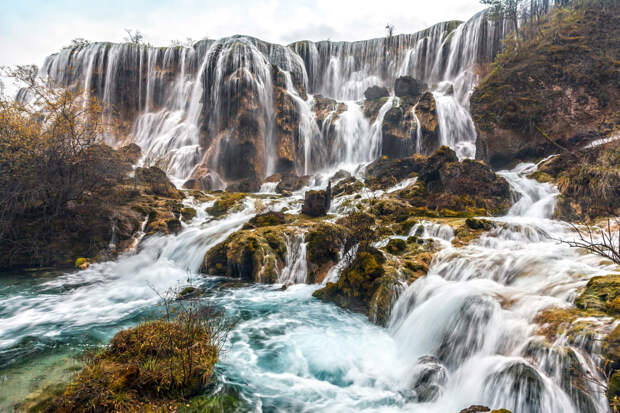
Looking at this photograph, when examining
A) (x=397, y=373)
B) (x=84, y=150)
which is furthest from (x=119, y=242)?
(x=397, y=373)

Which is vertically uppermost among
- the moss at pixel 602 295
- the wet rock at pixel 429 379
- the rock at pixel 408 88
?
the rock at pixel 408 88

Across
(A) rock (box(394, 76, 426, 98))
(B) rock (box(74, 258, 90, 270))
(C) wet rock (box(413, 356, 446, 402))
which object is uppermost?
(A) rock (box(394, 76, 426, 98))

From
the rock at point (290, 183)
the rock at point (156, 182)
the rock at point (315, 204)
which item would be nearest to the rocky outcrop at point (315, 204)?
the rock at point (315, 204)

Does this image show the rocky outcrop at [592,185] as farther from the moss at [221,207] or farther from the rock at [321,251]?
the moss at [221,207]

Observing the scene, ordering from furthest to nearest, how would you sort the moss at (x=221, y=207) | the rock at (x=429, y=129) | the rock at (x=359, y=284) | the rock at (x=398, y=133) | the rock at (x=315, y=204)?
the rock at (x=398, y=133) < the rock at (x=429, y=129) < the moss at (x=221, y=207) < the rock at (x=315, y=204) < the rock at (x=359, y=284)

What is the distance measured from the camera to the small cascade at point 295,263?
10.9 meters

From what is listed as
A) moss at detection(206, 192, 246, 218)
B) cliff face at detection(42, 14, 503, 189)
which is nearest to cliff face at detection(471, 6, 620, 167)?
cliff face at detection(42, 14, 503, 189)

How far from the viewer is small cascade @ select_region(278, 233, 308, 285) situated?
1095cm

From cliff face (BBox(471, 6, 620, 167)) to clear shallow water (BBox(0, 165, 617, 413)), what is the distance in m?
9.84

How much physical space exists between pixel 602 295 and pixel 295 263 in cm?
848

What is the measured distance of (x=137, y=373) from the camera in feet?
13.0

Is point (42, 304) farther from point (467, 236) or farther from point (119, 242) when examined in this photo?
point (467, 236)

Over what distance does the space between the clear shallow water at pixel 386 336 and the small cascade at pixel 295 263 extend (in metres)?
0.77

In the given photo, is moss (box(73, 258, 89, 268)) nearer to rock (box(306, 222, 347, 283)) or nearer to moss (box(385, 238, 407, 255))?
rock (box(306, 222, 347, 283))
